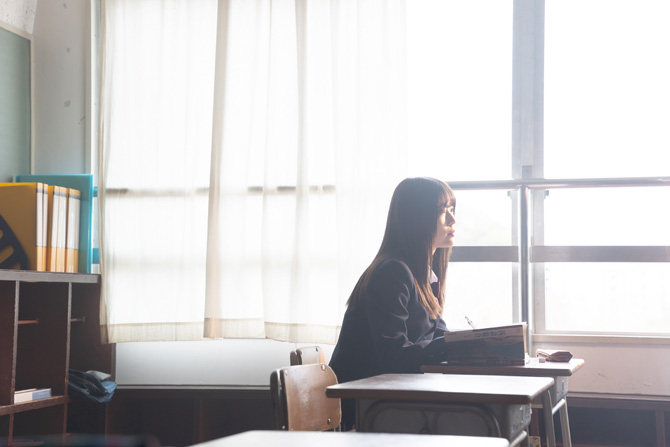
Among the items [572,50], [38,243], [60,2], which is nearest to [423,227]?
[572,50]

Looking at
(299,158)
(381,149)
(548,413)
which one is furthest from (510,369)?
(299,158)

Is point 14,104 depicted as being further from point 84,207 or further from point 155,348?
point 155,348

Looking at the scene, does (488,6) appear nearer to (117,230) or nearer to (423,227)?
(423,227)

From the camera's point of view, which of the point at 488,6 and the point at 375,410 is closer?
the point at 375,410

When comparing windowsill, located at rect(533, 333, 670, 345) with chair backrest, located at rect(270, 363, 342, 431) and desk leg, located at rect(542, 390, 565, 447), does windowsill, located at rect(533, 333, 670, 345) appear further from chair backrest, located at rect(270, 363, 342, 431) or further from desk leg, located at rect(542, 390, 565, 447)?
chair backrest, located at rect(270, 363, 342, 431)

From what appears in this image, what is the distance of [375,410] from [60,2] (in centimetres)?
300

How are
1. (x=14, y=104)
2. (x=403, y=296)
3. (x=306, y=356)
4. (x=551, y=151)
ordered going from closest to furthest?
(x=306, y=356) → (x=403, y=296) → (x=551, y=151) → (x=14, y=104)

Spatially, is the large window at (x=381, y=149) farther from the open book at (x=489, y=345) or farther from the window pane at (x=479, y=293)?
the open book at (x=489, y=345)

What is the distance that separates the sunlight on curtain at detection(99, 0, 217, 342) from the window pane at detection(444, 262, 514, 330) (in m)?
1.14

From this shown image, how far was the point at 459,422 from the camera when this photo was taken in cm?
170

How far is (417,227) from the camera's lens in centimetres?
264

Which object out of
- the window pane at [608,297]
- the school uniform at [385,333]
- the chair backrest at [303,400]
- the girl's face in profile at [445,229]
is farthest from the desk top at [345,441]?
the window pane at [608,297]

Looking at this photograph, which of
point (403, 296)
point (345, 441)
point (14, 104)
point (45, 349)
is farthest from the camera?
point (14, 104)

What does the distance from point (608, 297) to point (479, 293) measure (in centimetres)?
53
